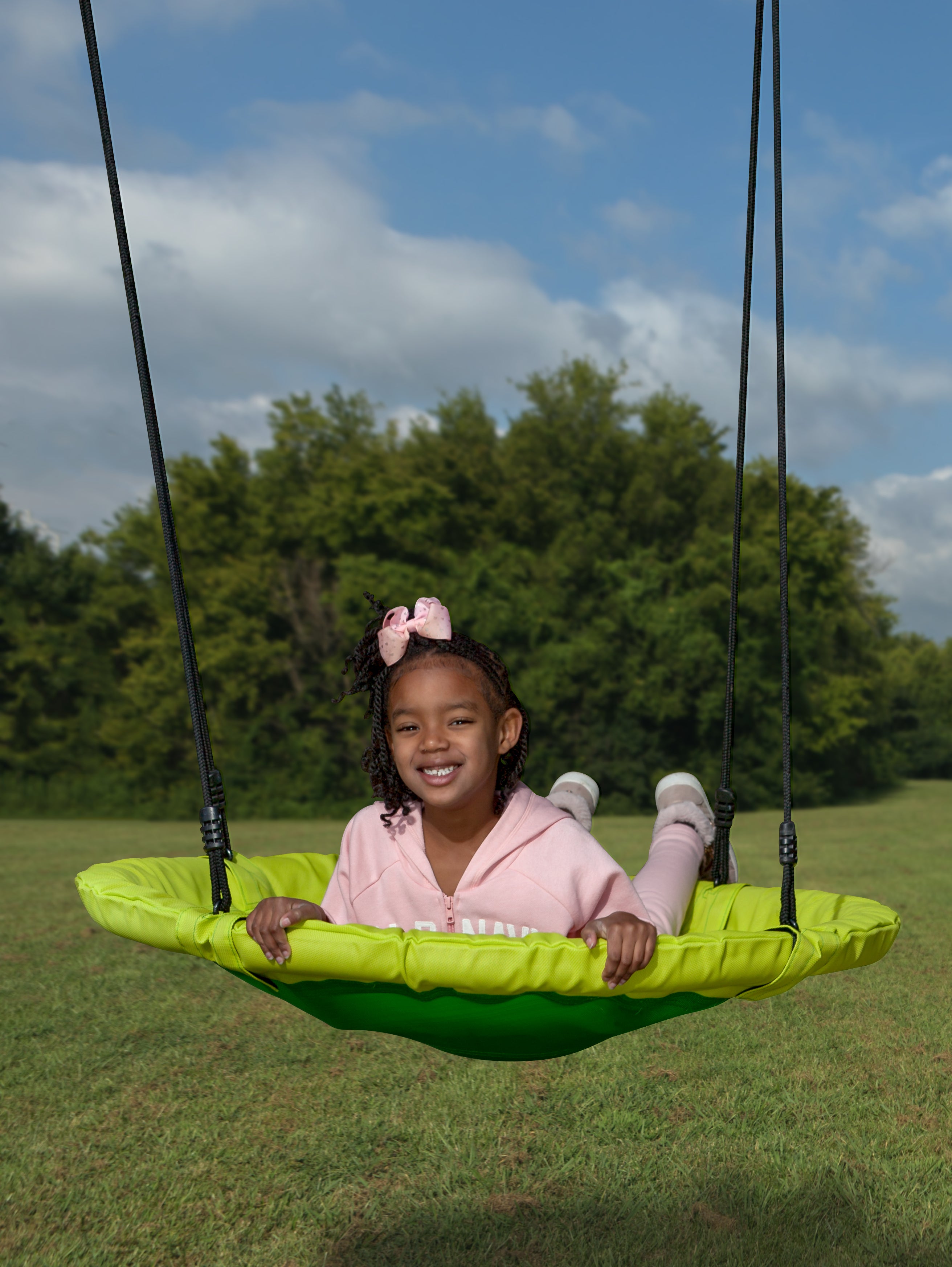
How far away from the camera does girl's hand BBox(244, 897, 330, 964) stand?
1.59 meters

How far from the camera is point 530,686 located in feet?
63.8

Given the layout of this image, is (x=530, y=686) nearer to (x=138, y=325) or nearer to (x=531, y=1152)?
(x=531, y=1152)

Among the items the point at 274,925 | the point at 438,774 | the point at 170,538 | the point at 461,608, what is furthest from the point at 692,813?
the point at 461,608

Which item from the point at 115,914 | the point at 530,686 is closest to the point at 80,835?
the point at 530,686

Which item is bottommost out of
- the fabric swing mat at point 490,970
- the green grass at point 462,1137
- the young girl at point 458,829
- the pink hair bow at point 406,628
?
the green grass at point 462,1137

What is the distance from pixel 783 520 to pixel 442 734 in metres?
0.75

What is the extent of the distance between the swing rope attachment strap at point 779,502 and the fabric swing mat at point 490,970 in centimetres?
16

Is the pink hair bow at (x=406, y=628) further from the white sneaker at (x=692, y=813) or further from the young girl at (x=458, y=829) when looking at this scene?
the white sneaker at (x=692, y=813)

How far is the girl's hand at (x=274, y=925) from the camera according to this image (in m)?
1.59

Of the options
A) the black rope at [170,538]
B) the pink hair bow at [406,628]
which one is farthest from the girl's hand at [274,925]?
the pink hair bow at [406,628]

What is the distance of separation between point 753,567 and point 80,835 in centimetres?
1361

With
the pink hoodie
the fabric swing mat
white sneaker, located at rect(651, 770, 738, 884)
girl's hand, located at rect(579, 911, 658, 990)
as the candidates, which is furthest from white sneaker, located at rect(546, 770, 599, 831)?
girl's hand, located at rect(579, 911, 658, 990)

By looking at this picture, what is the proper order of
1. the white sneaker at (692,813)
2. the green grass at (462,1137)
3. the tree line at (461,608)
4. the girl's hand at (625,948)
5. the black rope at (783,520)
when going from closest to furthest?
1. the girl's hand at (625,948)
2. the black rope at (783,520)
3. the white sneaker at (692,813)
4. the green grass at (462,1137)
5. the tree line at (461,608)

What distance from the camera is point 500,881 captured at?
200 centimetres
